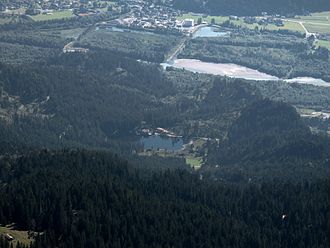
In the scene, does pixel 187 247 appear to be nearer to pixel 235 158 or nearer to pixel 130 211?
pixel 130 211

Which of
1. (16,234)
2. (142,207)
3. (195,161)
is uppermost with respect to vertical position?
(16,234)

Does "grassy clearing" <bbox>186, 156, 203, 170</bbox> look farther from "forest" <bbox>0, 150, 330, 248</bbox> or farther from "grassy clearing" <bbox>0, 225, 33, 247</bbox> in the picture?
"grassy clearing" <bbox>0, 225, 33, 247</bbox>

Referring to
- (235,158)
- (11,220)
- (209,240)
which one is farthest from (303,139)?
(11,220)

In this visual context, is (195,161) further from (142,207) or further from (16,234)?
(16,234)

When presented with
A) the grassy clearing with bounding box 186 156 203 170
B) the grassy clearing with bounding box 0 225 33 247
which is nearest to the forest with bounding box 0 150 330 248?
the grassy clearing with bounding box 0 225 33 247

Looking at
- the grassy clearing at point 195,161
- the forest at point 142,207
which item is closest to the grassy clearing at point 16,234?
the forest at point 142,207

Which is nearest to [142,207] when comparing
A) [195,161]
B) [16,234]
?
A: [16,234]
